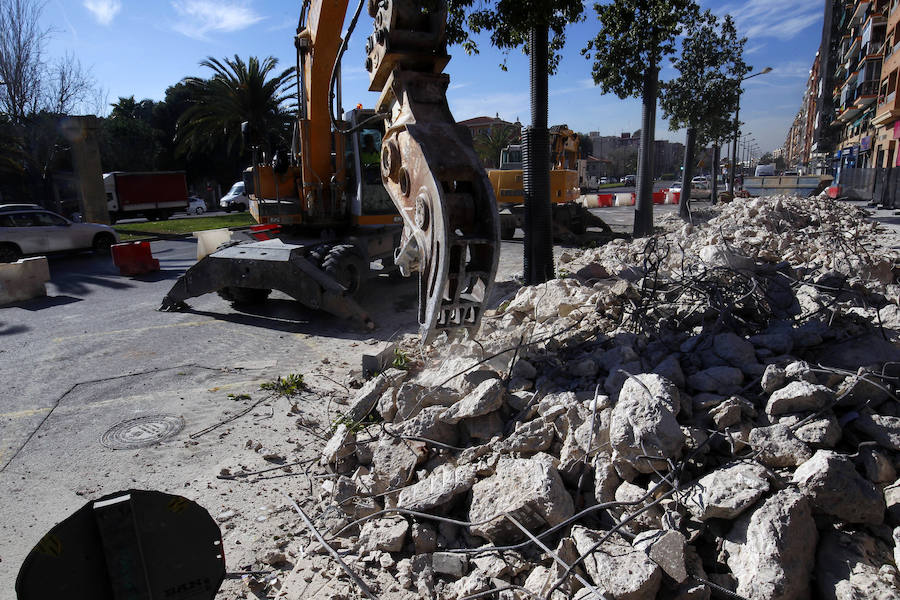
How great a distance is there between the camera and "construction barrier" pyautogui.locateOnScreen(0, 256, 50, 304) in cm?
1079

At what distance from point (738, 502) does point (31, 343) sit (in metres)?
9.03

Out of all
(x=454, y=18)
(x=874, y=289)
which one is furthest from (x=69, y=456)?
(x=874, y=289)

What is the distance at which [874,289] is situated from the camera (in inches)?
221

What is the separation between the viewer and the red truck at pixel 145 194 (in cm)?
3203

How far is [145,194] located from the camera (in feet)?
108

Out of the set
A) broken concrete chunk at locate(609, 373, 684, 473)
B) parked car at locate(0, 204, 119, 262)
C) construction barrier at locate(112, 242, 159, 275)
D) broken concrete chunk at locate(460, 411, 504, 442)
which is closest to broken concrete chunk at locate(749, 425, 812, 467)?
broken concrete chunk at locate(609, 373, 684, 473)

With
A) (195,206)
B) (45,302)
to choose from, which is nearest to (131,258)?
(45,302)

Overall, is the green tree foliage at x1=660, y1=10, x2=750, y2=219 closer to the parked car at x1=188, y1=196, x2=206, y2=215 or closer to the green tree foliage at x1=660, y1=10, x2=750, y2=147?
the green tree foliage at x1=660, y1=10, x2=750, y2=147

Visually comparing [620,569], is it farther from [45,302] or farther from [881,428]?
[45,302]

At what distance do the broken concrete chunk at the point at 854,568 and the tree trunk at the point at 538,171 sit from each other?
6.81 meters

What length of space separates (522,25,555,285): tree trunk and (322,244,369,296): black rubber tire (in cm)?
273

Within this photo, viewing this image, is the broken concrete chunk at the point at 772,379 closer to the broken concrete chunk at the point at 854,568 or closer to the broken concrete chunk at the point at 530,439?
the broken concrete chunk at the point at 854,568

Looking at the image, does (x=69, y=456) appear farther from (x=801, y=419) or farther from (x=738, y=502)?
(x=801, y=419)

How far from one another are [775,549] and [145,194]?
A: 36631mm
